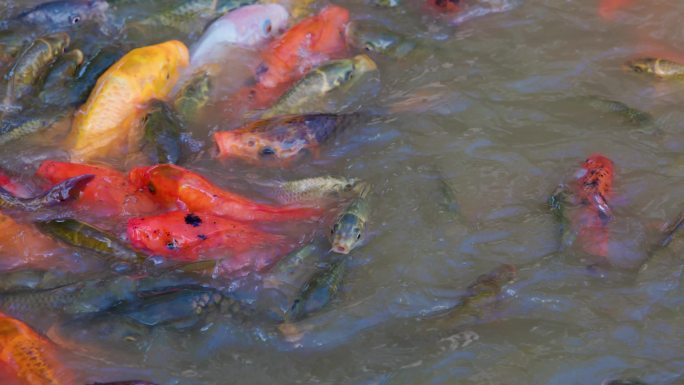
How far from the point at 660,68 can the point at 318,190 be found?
2.41 metres

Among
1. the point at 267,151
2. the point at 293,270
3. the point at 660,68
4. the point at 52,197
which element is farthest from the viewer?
the point at 660,68

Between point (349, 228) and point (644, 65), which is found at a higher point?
point (644, 65)

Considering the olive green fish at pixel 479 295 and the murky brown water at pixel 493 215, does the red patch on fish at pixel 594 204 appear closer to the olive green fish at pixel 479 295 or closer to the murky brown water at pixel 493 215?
the murky brown water at pixel 493 215

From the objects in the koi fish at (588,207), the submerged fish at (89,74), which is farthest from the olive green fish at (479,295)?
the submerged fish at (89,74)

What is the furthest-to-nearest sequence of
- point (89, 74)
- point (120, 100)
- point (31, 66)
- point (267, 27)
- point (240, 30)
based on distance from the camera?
1. point (267, 27)
2. point (240, 30)
3. point (31, 66)
4. point (89, 74)
5. point (120, 100)

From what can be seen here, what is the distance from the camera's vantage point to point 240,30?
18.2 ft

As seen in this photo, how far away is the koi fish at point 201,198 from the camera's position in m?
4.11

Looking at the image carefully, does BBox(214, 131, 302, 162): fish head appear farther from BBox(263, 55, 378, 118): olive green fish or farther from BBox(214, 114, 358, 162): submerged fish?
BBox(263, 55, 378, 118): olive green fish

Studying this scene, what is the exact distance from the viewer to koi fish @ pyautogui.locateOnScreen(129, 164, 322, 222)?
4109mm

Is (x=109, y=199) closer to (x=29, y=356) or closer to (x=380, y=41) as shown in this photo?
(x=29, y=356)

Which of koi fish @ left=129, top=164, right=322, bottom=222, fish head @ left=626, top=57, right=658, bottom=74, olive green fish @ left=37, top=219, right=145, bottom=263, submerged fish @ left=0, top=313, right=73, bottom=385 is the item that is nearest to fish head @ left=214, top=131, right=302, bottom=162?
koi fish @ left=129, top=164, right=322, bottom=222

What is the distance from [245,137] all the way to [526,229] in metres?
1.73

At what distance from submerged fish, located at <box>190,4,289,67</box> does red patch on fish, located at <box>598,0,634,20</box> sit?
235 cm

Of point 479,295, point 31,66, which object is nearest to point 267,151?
point 479,295
